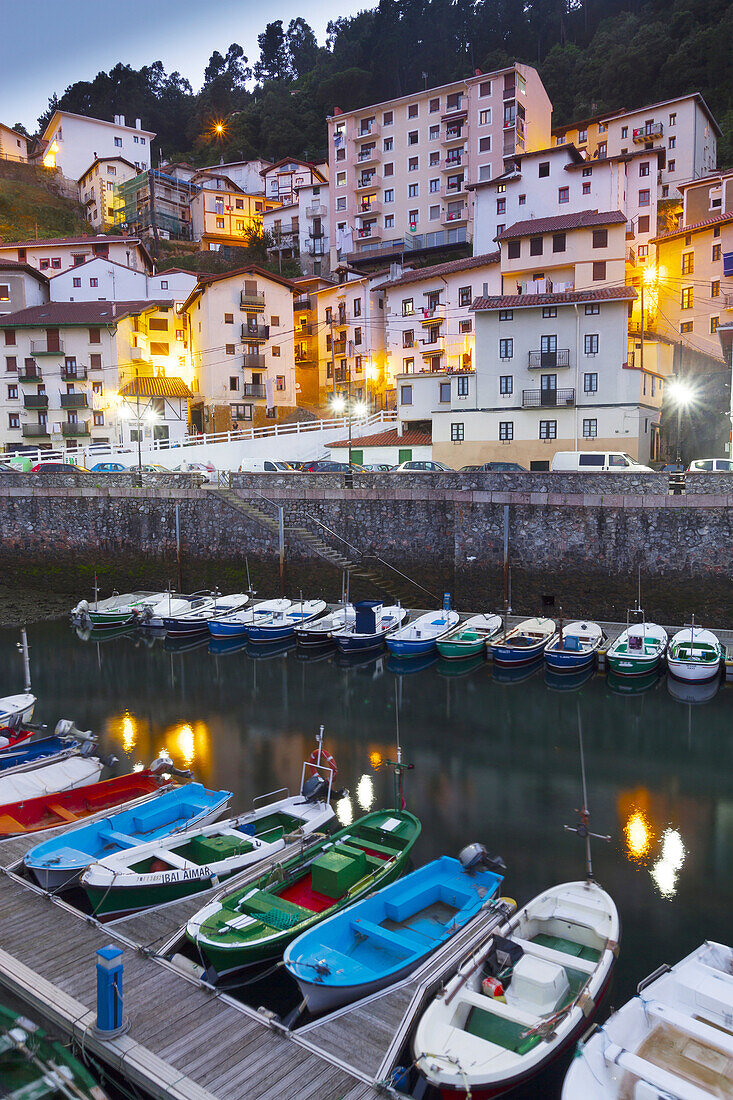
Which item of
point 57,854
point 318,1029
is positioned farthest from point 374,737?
point 318,1029

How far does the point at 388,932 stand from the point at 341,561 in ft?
79.4

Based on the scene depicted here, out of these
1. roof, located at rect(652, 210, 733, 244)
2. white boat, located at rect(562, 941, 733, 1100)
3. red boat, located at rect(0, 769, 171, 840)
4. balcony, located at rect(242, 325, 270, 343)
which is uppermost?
roof, located at rect(652, 210, 733, 244)

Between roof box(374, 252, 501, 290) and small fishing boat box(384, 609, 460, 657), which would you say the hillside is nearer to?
roof box(374, 252, 501, 290)

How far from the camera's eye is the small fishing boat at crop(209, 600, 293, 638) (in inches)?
1209

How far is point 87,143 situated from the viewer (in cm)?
9925

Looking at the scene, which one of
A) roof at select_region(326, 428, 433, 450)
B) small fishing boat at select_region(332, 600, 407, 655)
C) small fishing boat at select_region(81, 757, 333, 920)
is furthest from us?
roof at select_region(326, 428, 433, 450)

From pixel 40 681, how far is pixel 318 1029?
68.5 ft

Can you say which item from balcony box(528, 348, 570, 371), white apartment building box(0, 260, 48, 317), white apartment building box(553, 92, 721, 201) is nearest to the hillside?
white apartment building box(0, 260, 48, 317)

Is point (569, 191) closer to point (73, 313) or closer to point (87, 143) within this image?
point (73, 313)

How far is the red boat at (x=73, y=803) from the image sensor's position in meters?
14.0

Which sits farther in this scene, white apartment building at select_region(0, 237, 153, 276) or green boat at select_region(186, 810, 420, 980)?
white apartment building at select_region(0, 237, 153, 276)

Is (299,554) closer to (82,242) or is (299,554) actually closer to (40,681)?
(40,681)

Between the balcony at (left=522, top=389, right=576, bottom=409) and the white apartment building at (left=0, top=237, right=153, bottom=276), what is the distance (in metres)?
45.4

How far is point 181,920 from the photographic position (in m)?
11.2
